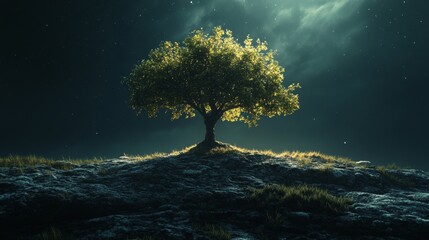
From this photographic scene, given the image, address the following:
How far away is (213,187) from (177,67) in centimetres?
1922

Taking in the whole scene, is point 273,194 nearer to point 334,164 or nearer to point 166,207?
point 166,207

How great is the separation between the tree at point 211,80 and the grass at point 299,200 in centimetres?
1601

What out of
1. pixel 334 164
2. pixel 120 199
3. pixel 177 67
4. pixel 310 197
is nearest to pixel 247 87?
pixel 177 67

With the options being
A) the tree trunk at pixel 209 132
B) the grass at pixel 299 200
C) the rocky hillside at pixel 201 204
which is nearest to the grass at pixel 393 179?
the rocky hillside at pixel 201 204

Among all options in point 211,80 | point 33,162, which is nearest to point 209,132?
point 211,80

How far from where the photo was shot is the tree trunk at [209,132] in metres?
41.1

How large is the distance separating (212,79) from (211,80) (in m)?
0.16

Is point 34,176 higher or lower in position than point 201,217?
higher

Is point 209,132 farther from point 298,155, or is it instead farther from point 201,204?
point 201,204

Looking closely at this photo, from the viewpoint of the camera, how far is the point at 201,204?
887 inches

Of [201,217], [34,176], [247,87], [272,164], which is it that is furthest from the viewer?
[247,87]

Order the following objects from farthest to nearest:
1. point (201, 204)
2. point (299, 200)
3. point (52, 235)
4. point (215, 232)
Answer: point (299, 200) → point (201, 204) → point (215, 232) → point (52, 235)

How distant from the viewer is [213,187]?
1014 inches

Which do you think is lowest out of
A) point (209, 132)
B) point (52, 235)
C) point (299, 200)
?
point (52, 235)
